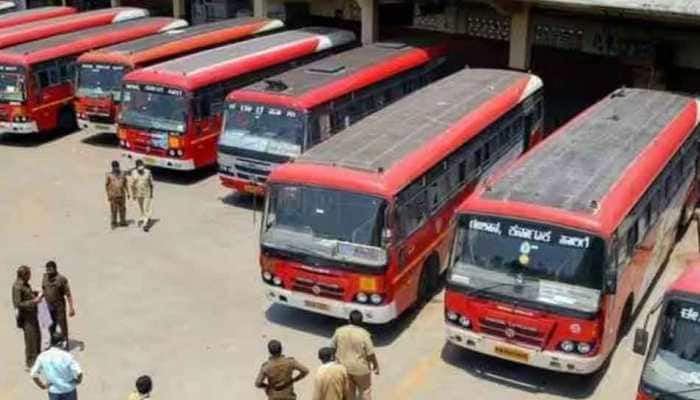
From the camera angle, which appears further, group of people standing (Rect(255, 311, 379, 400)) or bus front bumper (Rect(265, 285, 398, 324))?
bus front bumper (Rect(265, 285, 398, 324))

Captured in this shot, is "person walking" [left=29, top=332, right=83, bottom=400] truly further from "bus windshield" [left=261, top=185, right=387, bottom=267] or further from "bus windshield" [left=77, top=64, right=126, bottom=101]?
"bus windshield" [left=77, top=64, right=126, bottom=101]

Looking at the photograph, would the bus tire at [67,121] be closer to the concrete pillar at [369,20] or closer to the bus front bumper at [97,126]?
the bus front bumper at [97,126]

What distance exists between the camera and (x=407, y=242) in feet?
43.5

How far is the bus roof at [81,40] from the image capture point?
23.2 metres

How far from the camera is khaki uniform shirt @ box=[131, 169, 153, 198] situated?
58.5 ft

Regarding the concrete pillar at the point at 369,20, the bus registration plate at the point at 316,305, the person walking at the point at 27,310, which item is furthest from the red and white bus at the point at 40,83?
the bus registration plate at the point at 316,305

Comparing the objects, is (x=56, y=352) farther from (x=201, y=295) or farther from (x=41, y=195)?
(x=41, y=195)

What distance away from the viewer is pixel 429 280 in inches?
574

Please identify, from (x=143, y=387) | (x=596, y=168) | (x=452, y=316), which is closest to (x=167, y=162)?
(x=452, y=316)

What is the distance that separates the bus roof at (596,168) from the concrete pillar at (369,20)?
11.2 m

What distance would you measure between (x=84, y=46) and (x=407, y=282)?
15.0 meters

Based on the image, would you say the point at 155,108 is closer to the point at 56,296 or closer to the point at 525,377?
the point at 56,296

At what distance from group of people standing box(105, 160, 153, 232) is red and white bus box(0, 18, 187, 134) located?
21.5 feet

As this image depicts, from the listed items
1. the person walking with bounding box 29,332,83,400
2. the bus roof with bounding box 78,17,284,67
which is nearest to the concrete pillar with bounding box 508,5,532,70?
the bus roof with bounding box 78,17,284,67
